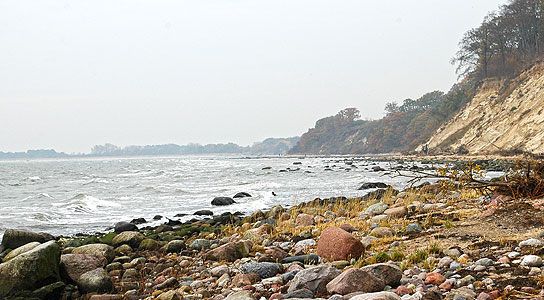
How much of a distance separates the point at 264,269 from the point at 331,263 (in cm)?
101

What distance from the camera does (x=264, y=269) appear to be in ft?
18.5

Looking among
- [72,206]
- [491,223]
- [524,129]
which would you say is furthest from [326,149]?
[491,223]

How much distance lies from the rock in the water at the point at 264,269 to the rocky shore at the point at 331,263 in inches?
0.6

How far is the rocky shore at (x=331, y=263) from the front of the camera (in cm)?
420

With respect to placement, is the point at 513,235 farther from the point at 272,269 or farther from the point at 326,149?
the point at 326,149

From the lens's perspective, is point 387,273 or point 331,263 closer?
point 387,273

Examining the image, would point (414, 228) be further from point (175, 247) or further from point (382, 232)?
point (175, 247)

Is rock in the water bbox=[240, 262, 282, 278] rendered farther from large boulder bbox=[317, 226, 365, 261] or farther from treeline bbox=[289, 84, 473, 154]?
treeline bbox=[289, 84, 473, 154]

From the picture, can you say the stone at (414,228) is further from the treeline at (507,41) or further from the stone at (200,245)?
the treeline at (507,41)

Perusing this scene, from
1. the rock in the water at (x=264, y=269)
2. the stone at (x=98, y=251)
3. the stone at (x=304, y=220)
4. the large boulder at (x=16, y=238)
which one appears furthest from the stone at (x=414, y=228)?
the large boulder at (x=16, y=238)

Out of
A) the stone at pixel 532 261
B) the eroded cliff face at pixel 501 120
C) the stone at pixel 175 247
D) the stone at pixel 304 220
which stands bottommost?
the stone at pixel 175 247

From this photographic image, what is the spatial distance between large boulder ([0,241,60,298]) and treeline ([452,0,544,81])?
181ft

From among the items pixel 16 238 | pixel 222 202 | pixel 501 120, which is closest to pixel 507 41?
pixel 501 120

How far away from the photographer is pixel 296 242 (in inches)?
309
